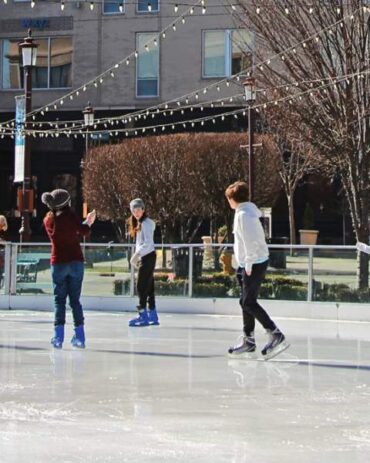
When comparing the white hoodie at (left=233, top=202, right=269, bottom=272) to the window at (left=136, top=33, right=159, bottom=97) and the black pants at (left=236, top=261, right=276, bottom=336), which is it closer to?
the black pants at (left=236, top=261, right=276, bottom=336)

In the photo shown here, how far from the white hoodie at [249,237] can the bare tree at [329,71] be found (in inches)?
258

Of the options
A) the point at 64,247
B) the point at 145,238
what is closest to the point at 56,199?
the point at 64,247

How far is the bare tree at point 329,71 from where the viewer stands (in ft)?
43.8

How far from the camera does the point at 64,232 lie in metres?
7.99

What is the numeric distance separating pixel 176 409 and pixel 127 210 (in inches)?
622

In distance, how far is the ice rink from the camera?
448cm

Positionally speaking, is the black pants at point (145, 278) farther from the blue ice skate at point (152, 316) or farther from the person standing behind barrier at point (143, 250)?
the blue ice skate at point (152, 316)

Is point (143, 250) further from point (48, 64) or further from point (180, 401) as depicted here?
point (48, 64)

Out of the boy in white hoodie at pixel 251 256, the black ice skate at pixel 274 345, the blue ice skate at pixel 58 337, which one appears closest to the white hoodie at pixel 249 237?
the boy in white hoodie at pixel 251 256

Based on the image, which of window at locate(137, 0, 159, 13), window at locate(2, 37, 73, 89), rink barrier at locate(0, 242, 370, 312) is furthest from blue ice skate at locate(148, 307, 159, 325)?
window at locate(2, 37, 73, 89)

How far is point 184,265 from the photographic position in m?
12.5

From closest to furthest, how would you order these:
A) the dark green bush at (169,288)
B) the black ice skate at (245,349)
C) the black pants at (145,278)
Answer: the black ice skate at (245,349)
the black pants at (145,278)
the dark green bush at (169,288)

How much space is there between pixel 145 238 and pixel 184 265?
2.64m

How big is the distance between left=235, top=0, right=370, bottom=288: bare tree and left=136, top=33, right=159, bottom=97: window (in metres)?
16.0
